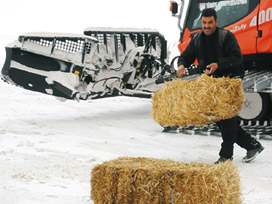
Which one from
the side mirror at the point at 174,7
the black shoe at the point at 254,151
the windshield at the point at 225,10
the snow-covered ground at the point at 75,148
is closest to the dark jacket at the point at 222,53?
the black shoe at the point at 254,151

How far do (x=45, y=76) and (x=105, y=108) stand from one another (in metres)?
2.77

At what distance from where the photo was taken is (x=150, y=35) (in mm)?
9547

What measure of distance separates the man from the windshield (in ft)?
9.32

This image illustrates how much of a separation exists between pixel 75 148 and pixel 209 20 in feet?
7.81

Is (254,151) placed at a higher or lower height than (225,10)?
lower

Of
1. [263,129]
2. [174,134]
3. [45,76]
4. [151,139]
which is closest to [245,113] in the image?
[263,129]

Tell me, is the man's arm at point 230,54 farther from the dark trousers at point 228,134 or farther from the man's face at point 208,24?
the dark trousers at point 228,134

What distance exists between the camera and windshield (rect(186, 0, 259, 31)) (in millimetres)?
7664

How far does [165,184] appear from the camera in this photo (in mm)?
3256

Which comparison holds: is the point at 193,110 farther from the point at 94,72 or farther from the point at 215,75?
the point at 94,72

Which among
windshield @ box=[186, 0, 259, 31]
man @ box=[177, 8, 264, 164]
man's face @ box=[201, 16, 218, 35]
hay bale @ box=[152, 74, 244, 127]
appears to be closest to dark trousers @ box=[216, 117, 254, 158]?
man @ box=[177, 8, 264, 164]

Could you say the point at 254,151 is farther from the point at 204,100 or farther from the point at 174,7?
the point at 174,7

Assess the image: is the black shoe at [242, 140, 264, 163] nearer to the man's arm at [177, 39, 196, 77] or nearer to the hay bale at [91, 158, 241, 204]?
the man's arm at [177, 39, 196, 77]

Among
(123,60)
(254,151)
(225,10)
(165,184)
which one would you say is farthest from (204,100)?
(123,60)
